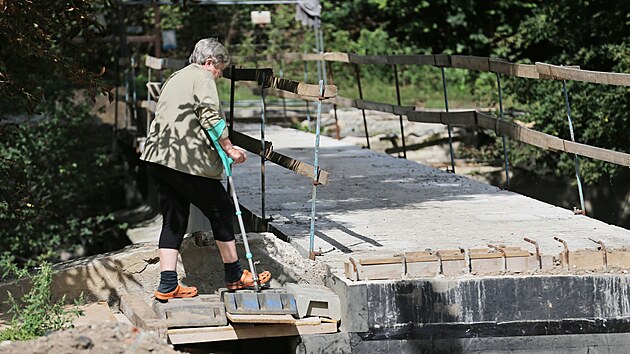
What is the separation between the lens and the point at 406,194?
379 inches

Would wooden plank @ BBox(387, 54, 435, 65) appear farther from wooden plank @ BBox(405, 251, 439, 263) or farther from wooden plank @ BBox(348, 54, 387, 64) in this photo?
wooden plank @ BBox(405, 251, 439, 263)

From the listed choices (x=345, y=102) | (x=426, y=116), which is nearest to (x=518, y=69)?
(x=426, y=116)

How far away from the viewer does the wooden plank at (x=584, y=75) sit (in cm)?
813

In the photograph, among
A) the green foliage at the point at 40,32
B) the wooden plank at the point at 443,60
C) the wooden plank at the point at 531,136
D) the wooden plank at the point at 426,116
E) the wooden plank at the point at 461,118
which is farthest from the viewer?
the wooden plank at the point at 426,116

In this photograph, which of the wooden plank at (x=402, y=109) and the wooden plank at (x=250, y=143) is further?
the wooden plank at (x=402, y=109)

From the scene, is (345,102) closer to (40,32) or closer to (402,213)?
(402,213)

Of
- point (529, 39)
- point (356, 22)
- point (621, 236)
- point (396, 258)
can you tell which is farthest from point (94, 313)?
point (356, 22)

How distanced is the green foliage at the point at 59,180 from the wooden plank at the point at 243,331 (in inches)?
299

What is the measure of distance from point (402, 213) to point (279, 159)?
1261 mm

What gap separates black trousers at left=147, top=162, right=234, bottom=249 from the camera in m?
6.70

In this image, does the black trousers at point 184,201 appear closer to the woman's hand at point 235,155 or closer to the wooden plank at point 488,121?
the woman's hand at point 235,155

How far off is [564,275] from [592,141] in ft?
25.5

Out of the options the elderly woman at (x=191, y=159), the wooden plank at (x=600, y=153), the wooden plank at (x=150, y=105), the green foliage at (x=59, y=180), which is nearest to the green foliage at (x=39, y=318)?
Result: the elderly woman at (x=191, y=159)

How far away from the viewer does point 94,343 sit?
17.7ft
